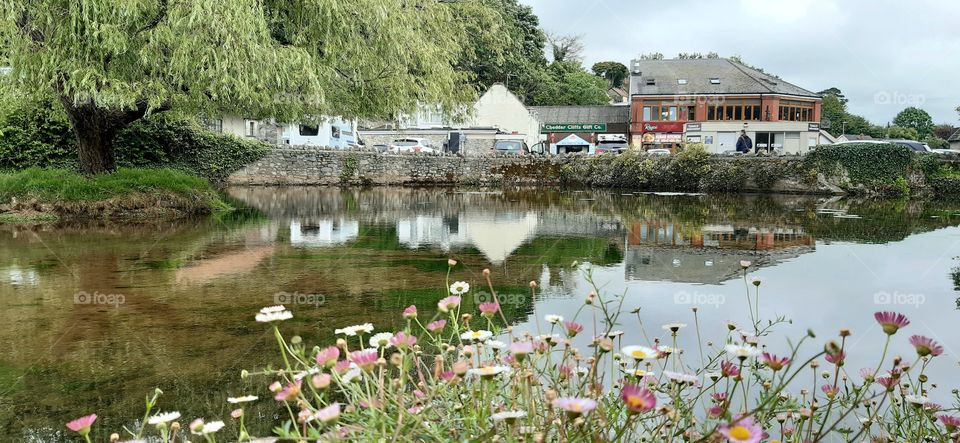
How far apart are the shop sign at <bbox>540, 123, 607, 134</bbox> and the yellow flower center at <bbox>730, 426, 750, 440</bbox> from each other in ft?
195

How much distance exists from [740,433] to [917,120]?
12603 centimetres

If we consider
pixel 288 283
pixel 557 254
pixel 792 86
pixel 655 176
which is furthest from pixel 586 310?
pixel 792 86

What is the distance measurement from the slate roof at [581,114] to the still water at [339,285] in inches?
1847

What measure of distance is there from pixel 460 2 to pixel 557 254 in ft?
34.6

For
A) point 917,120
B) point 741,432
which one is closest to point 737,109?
point 741,432

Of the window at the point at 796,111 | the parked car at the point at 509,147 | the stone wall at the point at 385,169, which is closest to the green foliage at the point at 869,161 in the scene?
the stone wall at the point at 385,169

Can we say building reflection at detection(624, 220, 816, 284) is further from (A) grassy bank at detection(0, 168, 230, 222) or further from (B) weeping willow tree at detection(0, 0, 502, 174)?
(A) grassy bank at detection(0, 168, 230, 222)

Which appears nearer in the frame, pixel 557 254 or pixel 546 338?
pixel 546 338

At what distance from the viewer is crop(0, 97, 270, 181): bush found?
23406 mm

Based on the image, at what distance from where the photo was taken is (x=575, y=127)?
198ft

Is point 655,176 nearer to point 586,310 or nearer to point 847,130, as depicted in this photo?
point 586,310

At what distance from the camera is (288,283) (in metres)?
7.04

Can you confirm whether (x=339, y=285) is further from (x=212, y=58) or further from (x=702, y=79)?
(x=702, y=79)

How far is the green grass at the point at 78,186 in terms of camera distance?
1359cm
